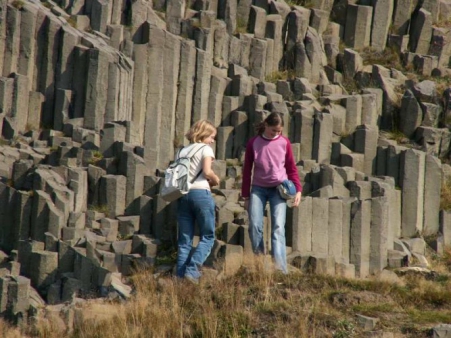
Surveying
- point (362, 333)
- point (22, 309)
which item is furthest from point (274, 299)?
point (22, 309)

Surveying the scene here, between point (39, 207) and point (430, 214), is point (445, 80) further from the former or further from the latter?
point (39, 207)

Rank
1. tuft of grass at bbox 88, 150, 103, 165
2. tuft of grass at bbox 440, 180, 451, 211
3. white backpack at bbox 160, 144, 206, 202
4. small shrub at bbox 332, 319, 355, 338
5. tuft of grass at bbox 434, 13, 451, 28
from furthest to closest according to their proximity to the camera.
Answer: tuft of grass at bbox 434, 13, 451, 28 → tuft of grass at bbox 440, 180, 451, 211 → tuft of grass at bbox 88, 150, 103, 165 → white backpack at bbox 160, 144, 206, 202 → small shrub at bbox 332, 319, 355, 338

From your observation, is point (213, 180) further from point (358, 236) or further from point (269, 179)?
point (358, 236)

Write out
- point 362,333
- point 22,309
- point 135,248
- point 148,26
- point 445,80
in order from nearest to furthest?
point 362,333
point 22,309
point 135,248
point 148,26
point 445,80

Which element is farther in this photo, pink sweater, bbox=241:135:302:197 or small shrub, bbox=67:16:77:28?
small shrub, bbox=67:16:77:28

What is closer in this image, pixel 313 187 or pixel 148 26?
pixel 313 187

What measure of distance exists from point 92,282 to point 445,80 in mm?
12372

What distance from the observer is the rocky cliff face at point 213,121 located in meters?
18.6

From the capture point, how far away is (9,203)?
19531 mm

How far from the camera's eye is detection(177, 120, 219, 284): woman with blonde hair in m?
16.2

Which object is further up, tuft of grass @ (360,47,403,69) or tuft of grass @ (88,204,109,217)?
tuft of grass @ (360,47,403,69)

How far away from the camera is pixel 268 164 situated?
16.9m

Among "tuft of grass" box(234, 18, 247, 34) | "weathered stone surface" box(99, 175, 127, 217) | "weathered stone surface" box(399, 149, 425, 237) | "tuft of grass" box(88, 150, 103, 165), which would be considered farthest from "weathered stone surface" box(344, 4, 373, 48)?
"weathered stone surface" box(99, 175, 127, 217)

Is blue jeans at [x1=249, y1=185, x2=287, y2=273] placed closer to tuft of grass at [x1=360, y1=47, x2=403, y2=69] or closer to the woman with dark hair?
the woman with dark hair
